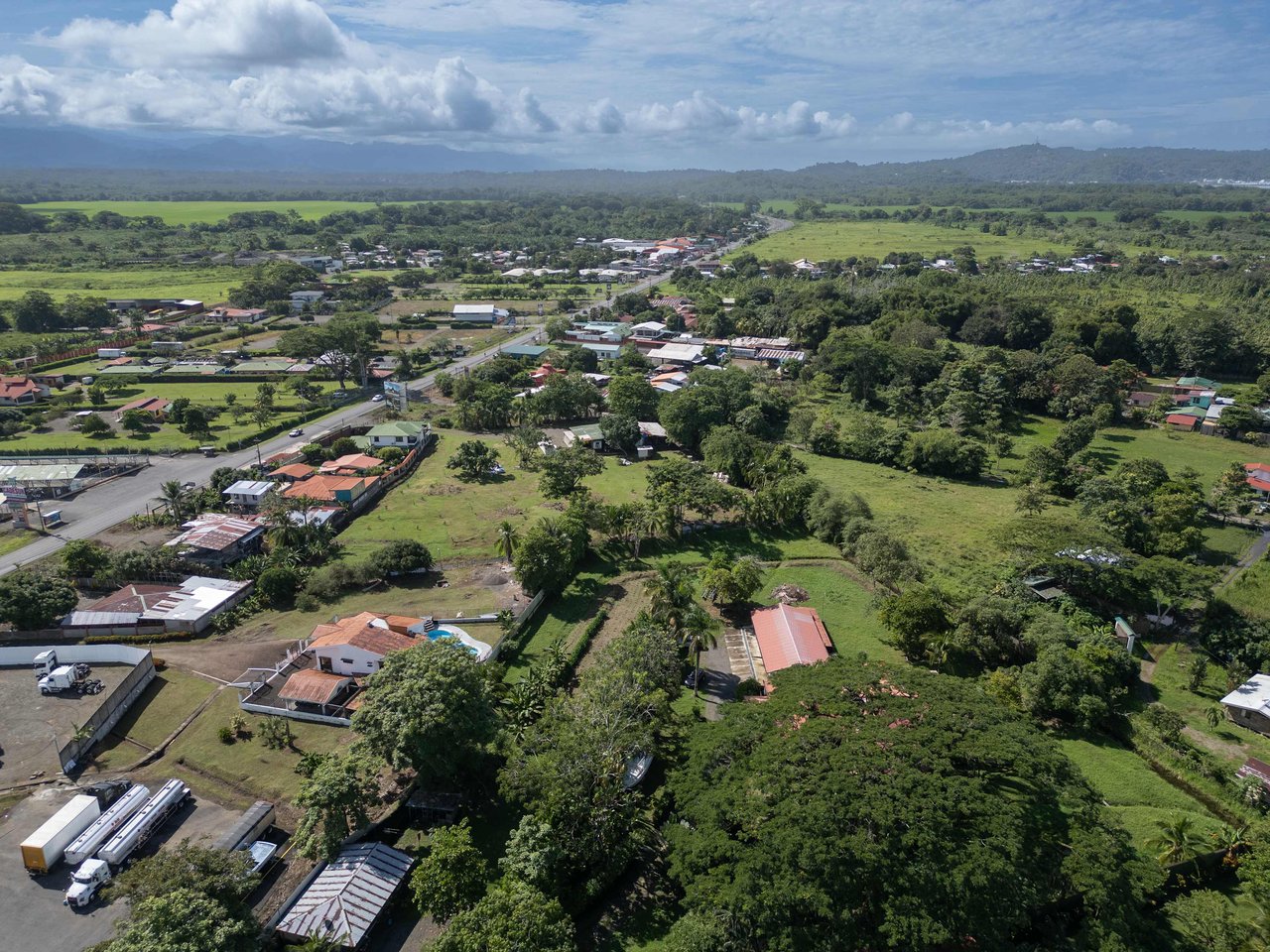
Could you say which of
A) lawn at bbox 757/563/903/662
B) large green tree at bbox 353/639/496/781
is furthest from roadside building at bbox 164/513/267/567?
lawn at bbox 757/563/903/662

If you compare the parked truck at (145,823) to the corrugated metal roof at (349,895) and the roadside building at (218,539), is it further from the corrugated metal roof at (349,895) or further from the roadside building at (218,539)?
the roadside building at (218,539)

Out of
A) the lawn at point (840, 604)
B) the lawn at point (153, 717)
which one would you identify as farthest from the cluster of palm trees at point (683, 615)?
the lawn at point (153, 717)

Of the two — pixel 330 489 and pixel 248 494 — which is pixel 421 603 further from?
pixel 248 494

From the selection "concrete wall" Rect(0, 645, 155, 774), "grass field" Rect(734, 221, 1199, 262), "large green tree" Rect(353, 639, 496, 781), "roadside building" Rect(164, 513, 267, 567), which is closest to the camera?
"large green tree" Rect(353, 639, 496, 781)

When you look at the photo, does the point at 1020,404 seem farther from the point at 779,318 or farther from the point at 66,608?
the point at 66,608

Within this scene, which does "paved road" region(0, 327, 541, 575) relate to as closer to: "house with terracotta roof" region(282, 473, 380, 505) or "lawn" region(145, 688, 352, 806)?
"house with terracotta roof" region(282, 473, 380, 505)

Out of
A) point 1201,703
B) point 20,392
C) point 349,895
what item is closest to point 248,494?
point 349,895
